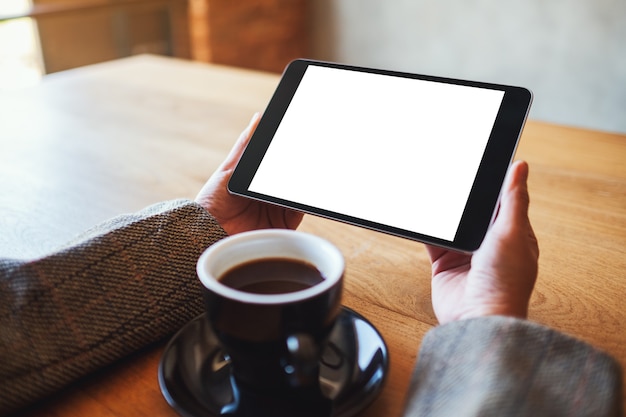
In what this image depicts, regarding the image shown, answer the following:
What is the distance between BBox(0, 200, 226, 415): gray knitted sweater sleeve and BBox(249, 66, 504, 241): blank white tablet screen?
119mm

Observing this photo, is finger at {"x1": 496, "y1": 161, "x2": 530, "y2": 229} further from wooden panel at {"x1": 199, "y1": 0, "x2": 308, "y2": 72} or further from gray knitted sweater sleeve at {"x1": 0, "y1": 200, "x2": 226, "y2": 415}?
wooden panel at {"x1": 199, "y1": 0, "x2": 308, "y2": 72}

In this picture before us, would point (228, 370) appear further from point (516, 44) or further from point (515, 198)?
point (516, 44)

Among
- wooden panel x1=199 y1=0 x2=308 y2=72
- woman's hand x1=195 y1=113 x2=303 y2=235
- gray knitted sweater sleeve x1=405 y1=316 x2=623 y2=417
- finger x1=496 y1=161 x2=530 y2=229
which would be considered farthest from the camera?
wooden panel x1=199 y1=0 x2=308 y2=72

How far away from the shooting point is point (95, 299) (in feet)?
1.50

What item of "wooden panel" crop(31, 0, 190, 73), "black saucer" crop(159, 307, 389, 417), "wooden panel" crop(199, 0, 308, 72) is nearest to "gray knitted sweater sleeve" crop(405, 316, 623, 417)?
"black saucer" crop(159, 307, 389, 417)

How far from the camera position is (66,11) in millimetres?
2146

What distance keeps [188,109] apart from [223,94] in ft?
0.34

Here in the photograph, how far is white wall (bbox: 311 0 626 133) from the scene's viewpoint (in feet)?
8.32

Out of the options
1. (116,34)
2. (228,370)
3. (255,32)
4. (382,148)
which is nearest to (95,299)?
(228,370)

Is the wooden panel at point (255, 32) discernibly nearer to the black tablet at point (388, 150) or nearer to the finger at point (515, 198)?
the black tablet at point (388, 150)

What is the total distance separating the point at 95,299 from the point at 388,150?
289 millimetres

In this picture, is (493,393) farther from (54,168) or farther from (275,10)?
(275,10)

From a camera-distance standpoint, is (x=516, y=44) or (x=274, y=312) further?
(x=516, y=44)

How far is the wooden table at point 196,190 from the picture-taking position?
19.0 inches
